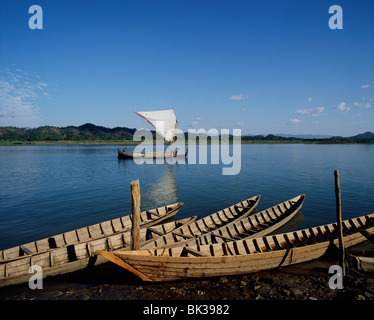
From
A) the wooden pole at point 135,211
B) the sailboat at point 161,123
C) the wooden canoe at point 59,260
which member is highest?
the sailboat at point 161,123

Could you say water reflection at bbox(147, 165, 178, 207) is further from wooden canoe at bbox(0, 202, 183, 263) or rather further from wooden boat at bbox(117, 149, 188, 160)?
wooden boat at bbox(117, 149, 188, 160)

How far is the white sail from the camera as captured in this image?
188 ft

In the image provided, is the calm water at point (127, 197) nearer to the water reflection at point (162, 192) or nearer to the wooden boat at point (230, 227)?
the water reflection at point (162, 192)

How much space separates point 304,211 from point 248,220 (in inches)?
319

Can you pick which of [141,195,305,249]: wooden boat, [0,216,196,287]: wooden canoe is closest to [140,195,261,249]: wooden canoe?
[141,195,305,249]: wooden boat

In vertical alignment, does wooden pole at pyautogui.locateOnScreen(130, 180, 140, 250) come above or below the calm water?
above

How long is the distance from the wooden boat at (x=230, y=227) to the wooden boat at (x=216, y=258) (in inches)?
61.4

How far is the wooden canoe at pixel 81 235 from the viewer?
11.0 m

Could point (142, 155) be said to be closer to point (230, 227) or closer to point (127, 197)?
point (127, 197)

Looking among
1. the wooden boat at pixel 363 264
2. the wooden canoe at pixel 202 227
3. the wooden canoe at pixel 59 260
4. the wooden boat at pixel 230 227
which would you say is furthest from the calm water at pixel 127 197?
the wooden boat at pixel 363 264

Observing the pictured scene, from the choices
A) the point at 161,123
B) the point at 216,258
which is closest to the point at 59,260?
the point at 216,258

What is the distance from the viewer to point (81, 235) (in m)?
13.2

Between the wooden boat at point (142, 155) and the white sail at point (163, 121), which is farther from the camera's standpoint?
the wooden boat at point (142, 155)
